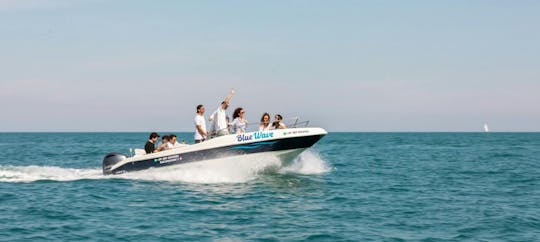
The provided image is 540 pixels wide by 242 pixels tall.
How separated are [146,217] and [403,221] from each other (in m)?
5.12

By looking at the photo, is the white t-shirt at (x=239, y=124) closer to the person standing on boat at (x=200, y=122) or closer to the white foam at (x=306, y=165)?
the person standing on boat at (x=200, y=122)

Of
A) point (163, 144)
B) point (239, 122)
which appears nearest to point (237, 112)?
point (239, 122)

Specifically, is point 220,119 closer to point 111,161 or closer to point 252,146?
point 252,146

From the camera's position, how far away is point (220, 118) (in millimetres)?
17172

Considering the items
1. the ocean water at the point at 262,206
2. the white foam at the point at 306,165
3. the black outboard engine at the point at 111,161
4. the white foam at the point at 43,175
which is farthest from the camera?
the white foam at the point at 306,165

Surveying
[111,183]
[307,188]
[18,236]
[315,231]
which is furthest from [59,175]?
[315,231]

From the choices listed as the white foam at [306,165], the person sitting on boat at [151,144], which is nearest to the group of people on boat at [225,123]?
the person sitting on boat at [151,144]

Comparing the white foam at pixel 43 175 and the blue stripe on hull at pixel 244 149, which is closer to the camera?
the blue stripe on hull at pixel 244 149

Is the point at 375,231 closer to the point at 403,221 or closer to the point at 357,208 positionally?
the point at 403,221

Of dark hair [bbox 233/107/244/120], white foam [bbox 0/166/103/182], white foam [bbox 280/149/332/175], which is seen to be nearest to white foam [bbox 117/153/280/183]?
dark hair [bbox 233/107/244/120]

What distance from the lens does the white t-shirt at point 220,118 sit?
17.2 m

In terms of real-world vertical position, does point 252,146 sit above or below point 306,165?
above

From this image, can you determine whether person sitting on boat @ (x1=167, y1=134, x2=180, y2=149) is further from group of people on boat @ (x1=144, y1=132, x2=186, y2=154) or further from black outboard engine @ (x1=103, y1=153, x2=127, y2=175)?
black outboard engine @ (x1=103, y1=153, x2=127, y2=175)

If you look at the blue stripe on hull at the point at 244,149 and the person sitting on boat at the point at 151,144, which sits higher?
the person sitting on boat at the point at 151,144
